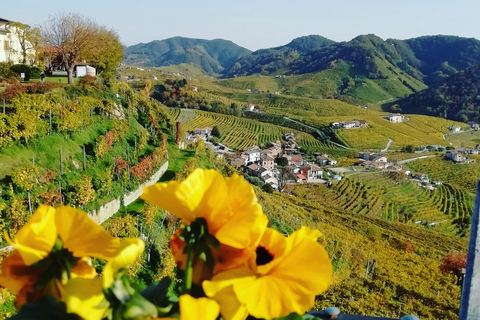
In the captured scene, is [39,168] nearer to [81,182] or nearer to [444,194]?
[81,182]

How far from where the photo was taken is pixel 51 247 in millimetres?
458

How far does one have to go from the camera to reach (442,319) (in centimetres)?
1262

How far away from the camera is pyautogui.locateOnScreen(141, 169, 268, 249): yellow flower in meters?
0.45

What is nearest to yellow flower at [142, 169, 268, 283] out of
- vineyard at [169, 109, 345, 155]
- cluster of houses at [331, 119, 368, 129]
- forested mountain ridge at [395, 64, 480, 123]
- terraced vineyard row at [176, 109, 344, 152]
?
vineyard at [169, 109, 345, 155]

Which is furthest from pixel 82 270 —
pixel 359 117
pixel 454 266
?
pixel 359 117

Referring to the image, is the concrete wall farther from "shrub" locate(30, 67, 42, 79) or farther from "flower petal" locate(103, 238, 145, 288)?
"flower petal" locate(103, 238, 145, 288)

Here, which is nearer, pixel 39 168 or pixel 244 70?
pixel 39 168

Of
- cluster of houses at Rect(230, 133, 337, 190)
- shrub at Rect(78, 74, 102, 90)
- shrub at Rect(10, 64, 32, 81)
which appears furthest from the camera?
cluster of houses at Rect(230, 133, 337, 190)

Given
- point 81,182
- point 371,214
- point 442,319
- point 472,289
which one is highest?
point 472,289

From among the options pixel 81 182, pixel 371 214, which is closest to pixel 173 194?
pixel 81 182

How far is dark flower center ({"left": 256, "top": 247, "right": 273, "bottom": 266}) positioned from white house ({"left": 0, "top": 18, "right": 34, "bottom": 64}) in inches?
723

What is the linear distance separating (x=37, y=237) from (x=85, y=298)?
9 cm

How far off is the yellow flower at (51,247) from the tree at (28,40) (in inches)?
705

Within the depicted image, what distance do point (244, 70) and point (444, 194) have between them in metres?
138
